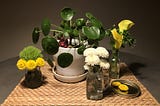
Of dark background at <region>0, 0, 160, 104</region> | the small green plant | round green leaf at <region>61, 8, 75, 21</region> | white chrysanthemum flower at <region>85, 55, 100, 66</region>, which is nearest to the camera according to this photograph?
white chrysanthemum flower at <region>85, 55, 100, 66</region>

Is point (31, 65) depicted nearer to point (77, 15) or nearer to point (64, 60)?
point (64, 60)

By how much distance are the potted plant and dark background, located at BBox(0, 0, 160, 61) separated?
130cm

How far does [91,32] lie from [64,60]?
192 millimetres

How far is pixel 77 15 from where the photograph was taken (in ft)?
8.18

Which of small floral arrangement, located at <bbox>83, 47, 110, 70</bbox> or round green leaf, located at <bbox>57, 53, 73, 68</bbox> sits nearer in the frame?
small floral arrangement, located at <bbox>83, 47, 110, 70</bbox>

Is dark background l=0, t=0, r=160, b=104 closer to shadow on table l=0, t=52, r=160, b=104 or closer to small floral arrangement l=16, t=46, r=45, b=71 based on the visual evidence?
shadow on table l=0, t=52, r=160, b=104

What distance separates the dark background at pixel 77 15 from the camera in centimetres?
247

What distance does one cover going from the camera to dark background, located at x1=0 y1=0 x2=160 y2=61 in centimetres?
247

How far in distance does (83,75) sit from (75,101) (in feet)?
0.76

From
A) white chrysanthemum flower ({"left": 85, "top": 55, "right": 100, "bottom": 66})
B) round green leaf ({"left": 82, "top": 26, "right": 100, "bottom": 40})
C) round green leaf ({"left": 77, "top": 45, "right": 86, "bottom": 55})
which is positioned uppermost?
round green leaf ({"left": 82, "top": 26, "right": 100, "bottom": 40})

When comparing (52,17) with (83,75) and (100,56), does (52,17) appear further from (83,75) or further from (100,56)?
(100,56)

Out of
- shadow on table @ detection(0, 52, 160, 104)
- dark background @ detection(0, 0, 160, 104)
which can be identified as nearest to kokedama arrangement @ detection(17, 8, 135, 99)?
shadow on table @ detection(0, 52, 160, 104)

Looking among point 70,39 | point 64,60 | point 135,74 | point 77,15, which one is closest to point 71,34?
point 70,39

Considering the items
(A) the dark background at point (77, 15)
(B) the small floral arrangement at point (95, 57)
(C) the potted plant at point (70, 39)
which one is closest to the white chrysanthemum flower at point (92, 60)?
(B) the small floral arrangement at point (95, 57)
